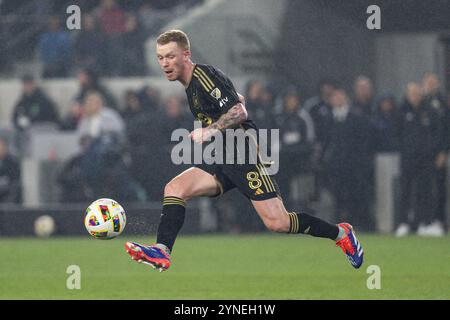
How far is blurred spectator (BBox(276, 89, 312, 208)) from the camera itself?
55.6 feet

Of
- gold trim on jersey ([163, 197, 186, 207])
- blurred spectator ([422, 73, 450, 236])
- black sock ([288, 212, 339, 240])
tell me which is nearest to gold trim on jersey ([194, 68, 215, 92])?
gold trim on jersey ([163, 197, 186, 207])

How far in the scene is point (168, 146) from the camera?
17.3 m

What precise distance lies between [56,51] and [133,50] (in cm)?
124

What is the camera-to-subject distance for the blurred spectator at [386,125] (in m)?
17.0

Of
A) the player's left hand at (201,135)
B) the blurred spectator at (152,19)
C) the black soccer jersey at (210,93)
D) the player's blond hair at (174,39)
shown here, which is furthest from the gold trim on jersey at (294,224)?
the blurred spectator at (152,19)

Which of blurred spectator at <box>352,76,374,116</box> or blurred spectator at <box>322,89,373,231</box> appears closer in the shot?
blurred spectator at <box>322,89,373,231</box>

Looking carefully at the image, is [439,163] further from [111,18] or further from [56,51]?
[56,51]

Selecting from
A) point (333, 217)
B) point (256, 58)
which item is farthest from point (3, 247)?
point (256, 58)

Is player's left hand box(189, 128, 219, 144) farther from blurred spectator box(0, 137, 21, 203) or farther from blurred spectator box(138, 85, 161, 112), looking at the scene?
blurred spectator box(138, 85, 161, 112)

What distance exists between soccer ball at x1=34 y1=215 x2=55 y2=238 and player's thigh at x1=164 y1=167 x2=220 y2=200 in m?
7.35

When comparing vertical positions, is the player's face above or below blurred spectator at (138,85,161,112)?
above

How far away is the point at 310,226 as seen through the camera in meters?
9.62
